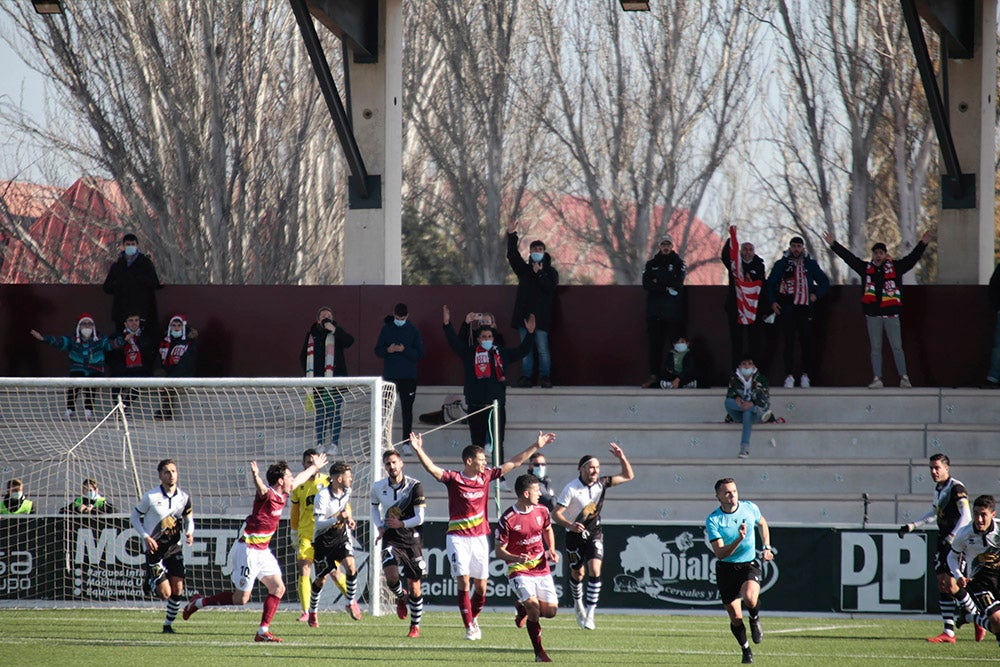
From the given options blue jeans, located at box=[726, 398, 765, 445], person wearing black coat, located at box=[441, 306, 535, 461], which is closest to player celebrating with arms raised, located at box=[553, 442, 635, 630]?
person wearing black coat, located at box=[441, 306, 535, 461]

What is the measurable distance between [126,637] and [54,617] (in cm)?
243

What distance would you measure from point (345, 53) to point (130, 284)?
492 cm

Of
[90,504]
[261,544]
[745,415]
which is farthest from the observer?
[745,415]

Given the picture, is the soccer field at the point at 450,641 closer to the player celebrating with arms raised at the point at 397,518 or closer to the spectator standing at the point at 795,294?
the player celebrating with arms raised at the point at 397,518

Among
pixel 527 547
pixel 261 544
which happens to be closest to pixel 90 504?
pixel 261 544

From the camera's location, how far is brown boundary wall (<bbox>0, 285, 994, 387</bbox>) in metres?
21.3

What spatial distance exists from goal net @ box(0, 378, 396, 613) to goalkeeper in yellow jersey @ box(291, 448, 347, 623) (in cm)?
A: 108

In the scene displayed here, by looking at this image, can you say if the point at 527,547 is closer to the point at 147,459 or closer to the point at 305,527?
the point at 305,527

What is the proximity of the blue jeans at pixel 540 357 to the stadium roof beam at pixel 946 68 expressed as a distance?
22.1 feet

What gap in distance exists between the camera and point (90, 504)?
56.3 feet

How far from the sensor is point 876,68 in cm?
3064

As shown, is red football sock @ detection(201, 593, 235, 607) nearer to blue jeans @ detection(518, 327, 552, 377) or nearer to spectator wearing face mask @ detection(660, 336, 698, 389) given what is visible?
blue jeans @ detection(518, 327, 552, 377)

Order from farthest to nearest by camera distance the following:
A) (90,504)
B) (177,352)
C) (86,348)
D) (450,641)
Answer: (177,352) → (86,348) → (90,504) → (450,641)

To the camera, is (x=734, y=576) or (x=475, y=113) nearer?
(x=734, y=576)
